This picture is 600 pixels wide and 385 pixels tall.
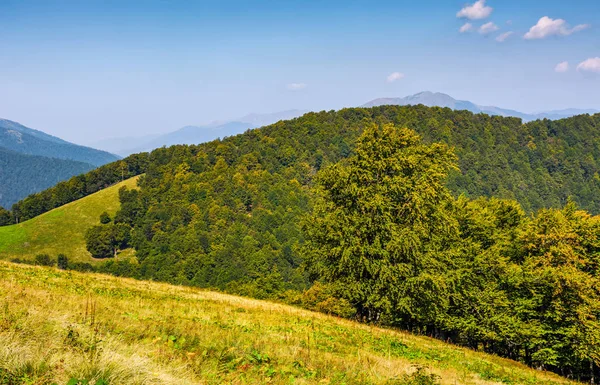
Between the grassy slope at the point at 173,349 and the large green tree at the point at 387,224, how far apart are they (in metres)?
8.13

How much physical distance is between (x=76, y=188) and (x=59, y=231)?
1355 inches

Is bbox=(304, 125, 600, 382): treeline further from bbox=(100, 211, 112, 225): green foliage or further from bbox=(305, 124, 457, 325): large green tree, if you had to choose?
bbox=(100, 211, 112, 225): green foliage

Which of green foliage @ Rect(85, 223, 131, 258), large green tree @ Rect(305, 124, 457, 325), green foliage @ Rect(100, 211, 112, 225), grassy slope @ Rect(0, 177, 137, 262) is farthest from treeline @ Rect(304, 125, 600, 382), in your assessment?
green foliage @ Rect(100, 211, 112, 225)

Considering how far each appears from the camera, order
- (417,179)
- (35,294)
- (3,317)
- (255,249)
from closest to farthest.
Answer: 1. (3,317)
2. (35,294)
3. (417,179)
4. (255,249)

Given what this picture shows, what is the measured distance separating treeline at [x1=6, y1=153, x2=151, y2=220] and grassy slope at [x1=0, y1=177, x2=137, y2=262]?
7532mm

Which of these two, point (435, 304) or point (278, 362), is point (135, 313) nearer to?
point (278, 362)

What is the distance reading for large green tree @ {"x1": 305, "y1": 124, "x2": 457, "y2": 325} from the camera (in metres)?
22.7

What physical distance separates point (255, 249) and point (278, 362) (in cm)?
11710

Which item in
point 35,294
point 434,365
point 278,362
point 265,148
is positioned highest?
point 265,148

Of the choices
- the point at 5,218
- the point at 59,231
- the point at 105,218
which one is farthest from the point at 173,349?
the point at 5,218

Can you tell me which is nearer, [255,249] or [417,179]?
[417,179]

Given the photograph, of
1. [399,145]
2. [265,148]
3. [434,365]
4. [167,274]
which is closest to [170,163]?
[265,148]

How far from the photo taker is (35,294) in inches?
421

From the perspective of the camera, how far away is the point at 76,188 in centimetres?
17025
